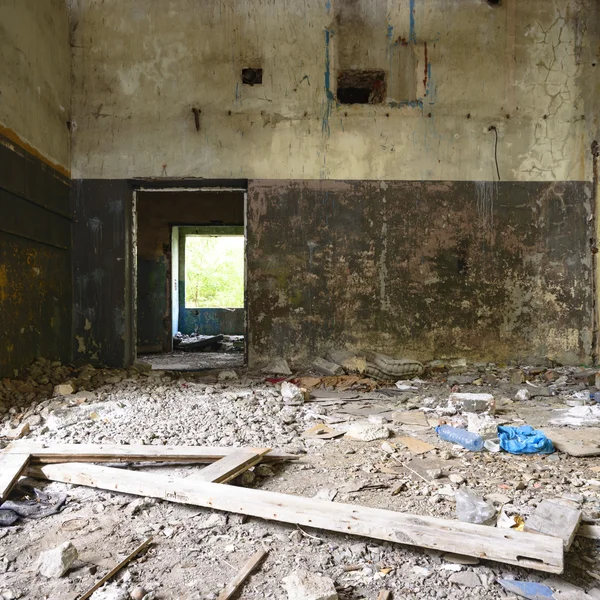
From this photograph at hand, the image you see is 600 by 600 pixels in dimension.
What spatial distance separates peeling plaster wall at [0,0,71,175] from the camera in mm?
4113

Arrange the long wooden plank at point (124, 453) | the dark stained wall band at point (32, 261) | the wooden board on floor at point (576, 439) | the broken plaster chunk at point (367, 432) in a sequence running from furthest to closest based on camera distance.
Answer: the dark stained wall band at point (32, 261)
the broken plaster chunk at point (367, 432)
the wooden board on floor at point (576, 439)
the long wooden plank at point (124, 453)

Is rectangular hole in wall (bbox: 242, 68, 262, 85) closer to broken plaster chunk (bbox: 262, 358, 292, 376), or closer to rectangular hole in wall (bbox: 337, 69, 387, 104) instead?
rectangular hole in wall (bbox: 337, 69, 387, 104)

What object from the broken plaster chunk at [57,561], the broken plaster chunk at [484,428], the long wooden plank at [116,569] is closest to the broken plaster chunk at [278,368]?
the broken plaster chunk at [484,428]

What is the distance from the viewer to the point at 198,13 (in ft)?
17.5

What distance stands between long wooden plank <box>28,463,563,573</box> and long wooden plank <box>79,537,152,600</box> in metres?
0.30

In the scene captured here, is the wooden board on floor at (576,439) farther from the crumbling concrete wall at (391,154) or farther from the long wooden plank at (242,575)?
the crumbling concrete wall at (391,154)

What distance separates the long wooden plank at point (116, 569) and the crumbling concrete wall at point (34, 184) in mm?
3003

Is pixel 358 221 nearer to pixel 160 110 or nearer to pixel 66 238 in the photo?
pixel 160 110

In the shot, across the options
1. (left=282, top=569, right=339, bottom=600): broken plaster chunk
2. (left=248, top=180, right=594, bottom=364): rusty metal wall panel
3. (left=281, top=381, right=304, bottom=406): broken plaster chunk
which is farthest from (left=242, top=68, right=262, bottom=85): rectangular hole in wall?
(left=282, top=569, right=339, bottom=600): broken plaster chunk

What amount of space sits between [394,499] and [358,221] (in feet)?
12.1

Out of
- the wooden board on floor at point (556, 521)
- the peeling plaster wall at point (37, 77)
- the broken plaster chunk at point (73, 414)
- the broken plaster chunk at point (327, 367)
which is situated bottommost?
the wooden board on floor at point (556, 521)

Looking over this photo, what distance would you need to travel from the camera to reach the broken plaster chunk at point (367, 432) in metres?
3.11

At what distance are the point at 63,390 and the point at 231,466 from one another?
2407mm

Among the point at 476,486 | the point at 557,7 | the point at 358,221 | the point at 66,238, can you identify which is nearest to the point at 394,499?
the point at 476,486
